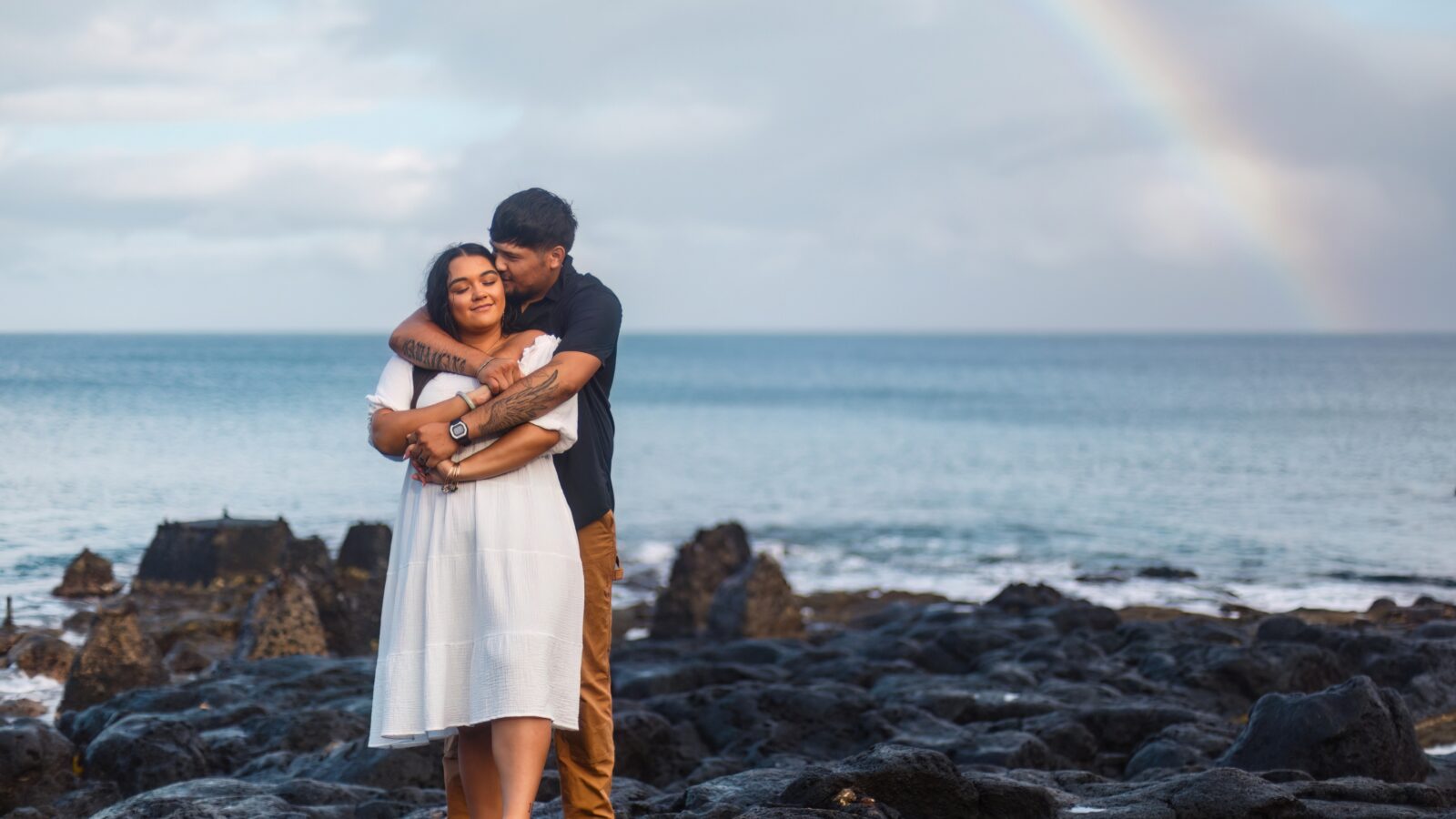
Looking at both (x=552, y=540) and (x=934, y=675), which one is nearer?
(x=552, y=540)

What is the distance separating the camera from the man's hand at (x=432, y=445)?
4918mm

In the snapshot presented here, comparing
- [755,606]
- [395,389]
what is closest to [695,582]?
[755,606]

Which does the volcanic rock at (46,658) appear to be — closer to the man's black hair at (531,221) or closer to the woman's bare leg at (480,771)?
the woman's bare leg at (480,771)

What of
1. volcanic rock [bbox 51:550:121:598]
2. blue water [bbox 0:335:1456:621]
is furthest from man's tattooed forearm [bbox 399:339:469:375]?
volcanic rock [bbox 51:550:121:598]

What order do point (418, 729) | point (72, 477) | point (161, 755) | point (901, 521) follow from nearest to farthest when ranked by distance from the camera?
point (418, 729) < point (161, 755) < point (901, 521) < point (72, 477)

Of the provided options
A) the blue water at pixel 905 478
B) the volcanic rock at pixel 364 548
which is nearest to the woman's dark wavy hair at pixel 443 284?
the blue water at pixel 905 478

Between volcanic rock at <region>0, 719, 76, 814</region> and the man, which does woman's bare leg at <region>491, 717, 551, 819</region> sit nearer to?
the man

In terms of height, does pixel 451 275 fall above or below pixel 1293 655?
above

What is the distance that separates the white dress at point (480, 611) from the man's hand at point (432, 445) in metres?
0.09

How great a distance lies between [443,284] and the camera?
525cm

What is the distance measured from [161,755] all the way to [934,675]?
289 inches

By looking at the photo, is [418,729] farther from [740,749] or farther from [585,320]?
[740,749]

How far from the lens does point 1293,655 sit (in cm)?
1292

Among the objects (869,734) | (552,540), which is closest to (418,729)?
(552,540)
